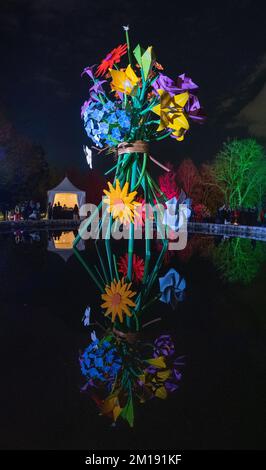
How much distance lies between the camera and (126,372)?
290cm

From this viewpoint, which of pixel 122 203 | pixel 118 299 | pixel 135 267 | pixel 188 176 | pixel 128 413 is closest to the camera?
pixel 128 413

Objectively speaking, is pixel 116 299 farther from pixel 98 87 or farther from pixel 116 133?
pixel 98 87

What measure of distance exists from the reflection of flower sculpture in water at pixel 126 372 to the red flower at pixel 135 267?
10.7 ft

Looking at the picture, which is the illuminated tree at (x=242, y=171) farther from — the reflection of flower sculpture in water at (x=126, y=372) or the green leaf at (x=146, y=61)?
the reflection of flower sculpture in water at (x=126, y=372)

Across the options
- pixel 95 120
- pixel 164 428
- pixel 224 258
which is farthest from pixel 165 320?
pixel 95 120

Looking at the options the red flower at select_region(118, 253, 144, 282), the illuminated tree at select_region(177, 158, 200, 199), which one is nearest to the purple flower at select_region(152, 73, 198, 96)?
the red flower at select_region(118, 253, 144, 282)

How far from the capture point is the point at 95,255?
10312mm

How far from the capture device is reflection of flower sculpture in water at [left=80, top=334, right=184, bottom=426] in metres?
2.52

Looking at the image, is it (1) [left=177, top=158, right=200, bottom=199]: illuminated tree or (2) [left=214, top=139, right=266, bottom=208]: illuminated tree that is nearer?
(2) [left=214, top=139, right=266, bottom=208]: illuminated tree

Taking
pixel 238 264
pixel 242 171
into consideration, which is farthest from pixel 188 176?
pixel 238 264

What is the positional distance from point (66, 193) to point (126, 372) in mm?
26132

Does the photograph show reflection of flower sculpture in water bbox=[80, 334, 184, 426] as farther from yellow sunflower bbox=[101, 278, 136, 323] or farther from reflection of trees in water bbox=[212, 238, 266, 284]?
reflection of trees in water bbox=[212, 238, 266, 284]

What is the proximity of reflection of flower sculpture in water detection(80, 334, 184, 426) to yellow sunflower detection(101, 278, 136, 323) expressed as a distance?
85cm

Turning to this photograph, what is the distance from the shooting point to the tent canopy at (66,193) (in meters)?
27.2
